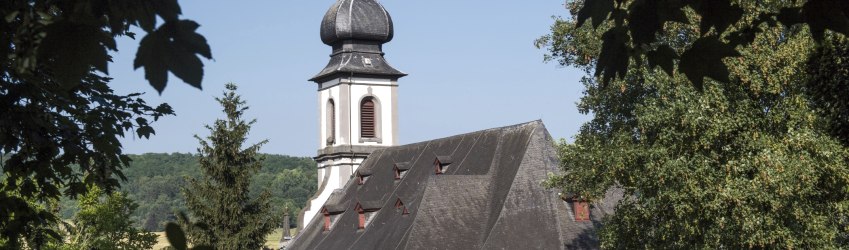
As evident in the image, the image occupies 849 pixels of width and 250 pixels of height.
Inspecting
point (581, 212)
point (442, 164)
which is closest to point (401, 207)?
point (442, 164)

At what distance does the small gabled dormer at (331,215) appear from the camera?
1815 inches

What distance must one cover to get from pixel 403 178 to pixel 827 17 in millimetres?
39597

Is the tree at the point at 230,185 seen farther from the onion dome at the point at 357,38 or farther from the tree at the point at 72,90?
the tree at the point at 72,90

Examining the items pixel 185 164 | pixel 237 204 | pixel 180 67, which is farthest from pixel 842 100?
pixel 185 164

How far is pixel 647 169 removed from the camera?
78.8ft

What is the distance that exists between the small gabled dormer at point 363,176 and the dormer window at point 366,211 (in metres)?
5.53

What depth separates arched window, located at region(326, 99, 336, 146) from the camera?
51.4 metres

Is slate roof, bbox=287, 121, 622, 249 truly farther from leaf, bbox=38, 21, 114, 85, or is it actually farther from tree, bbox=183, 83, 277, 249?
leaf, bbox=38, 21, 114, 85

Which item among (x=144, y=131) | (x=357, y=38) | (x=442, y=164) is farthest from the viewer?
(x=357, y=38)

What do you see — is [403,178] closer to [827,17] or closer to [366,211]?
[366,211]

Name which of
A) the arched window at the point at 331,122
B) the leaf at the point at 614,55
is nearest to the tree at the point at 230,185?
the arched window at the point at 331,122

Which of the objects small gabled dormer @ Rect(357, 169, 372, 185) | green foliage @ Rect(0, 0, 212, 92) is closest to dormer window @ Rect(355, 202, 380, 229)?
small gabled dormer @ Rect(357, 169, 372, 185)

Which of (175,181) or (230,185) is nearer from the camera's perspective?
(230,185)

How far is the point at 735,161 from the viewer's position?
76.5 feet
